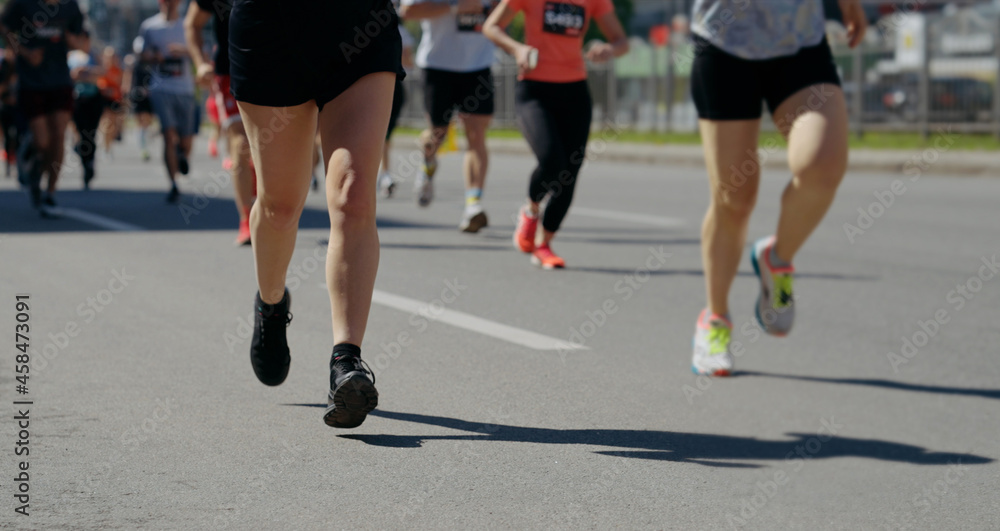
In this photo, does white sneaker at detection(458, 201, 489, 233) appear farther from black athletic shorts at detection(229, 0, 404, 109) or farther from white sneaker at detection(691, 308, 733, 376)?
black athletic shorts at detection(229, 0, 404, 109)

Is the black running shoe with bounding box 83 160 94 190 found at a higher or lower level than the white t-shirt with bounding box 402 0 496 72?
lower

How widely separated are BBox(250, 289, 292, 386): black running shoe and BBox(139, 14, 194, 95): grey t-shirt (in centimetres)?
845

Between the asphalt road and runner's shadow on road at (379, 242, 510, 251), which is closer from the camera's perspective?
the asphalt road

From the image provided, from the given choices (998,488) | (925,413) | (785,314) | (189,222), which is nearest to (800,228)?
(785,314)

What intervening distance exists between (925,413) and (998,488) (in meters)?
1.33

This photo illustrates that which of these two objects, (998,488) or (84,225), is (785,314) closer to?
(998,488)

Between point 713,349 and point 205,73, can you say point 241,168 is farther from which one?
point 713,349

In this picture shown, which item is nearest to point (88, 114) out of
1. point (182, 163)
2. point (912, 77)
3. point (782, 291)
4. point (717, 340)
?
point (182, 163)

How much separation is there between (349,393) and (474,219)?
5.85 meters

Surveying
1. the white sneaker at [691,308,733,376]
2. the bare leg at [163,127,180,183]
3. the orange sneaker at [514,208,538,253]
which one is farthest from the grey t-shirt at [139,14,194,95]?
the white sneaker at [691,308,733,376]

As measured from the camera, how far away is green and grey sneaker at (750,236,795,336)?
5.23 metres

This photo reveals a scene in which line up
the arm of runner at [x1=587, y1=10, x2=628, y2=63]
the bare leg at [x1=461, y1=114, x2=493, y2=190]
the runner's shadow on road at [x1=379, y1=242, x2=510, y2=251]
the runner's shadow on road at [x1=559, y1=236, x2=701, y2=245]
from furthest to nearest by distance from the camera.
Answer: the bare leg at [x1=461, y1=114, x2=493, y2=190]
the runner's shadow on road at [x1=559, y1=236, x2=701, y2=245]
the runner's shadow on road at [x1=379, y1=242, x2=510, y2=251]
the arm of runner at [x1=587, y1=10, x2=628, y2=63]

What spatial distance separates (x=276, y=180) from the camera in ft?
12.6

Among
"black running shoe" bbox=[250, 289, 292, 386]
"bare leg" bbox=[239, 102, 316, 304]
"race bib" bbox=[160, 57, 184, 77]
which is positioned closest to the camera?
"bare leg" bbox=[239, 102, 316, 304]
